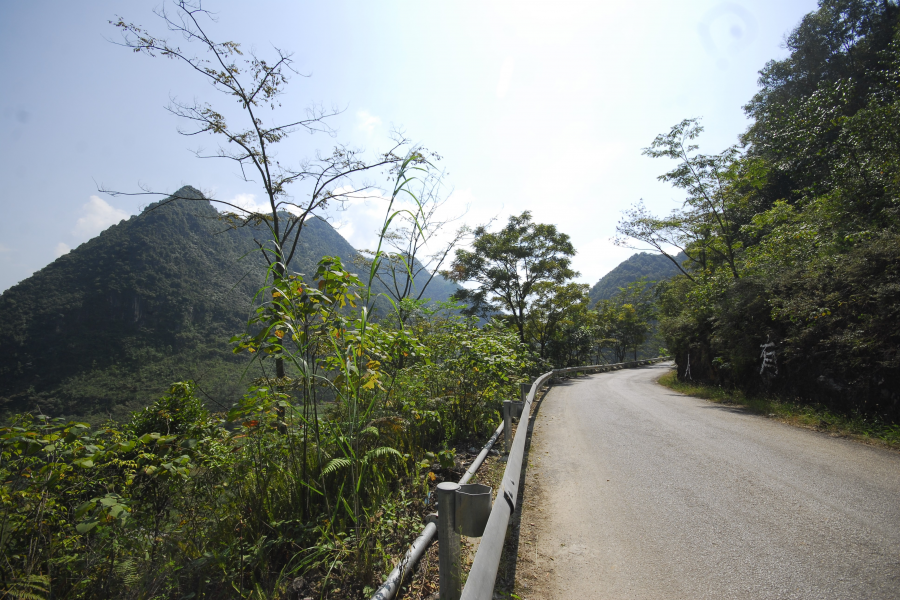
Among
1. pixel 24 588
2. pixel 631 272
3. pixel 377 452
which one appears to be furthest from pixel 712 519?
pixel 631 272

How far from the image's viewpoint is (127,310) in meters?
65.2

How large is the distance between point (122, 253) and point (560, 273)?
80.7 metres

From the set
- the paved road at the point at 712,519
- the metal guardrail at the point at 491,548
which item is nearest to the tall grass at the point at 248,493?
the metal guardrail at the point at 491,548

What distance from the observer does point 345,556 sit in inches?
95.7

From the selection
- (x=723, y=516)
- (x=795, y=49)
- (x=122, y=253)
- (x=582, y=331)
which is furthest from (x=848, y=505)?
(x=122, y=253)

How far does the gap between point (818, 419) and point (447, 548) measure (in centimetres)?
895

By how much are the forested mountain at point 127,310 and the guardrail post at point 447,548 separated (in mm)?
43491

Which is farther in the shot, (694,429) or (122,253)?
(122,253)

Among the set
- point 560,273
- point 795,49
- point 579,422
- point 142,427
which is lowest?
point 579,422

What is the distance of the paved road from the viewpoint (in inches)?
95.8

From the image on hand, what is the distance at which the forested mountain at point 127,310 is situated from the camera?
1984 inches

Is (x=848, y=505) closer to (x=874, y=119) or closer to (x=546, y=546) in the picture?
(x=546, y=546)

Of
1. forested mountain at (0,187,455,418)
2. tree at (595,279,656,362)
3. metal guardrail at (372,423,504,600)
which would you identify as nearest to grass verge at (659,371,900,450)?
metal guardrail at (372,423,504,600)

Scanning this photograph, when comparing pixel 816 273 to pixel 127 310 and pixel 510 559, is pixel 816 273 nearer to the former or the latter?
pixel 510 559
